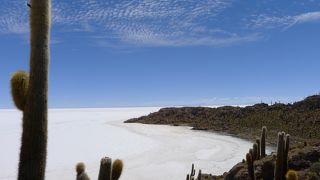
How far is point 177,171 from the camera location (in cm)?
2617

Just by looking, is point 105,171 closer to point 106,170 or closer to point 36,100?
point 106,170

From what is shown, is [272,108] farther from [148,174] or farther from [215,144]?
[148,174]

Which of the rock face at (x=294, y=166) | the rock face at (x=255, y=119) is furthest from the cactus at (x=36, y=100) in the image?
the rock face at (x=255, y=119)

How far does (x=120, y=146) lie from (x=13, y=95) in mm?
31629

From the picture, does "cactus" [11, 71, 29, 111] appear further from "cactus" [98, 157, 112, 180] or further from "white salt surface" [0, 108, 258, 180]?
"white salt surface" [0, 108, 258, 180]

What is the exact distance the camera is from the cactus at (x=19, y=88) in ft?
18.6

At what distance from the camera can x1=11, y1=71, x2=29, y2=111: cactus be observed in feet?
18.6

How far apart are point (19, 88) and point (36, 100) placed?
27 centimetres

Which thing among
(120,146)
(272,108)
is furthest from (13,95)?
(272,108)

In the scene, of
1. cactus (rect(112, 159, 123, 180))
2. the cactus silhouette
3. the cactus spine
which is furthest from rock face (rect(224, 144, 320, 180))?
cactus (rect(112, 159, 123, 180))

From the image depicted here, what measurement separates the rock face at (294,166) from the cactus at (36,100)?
11963 mm

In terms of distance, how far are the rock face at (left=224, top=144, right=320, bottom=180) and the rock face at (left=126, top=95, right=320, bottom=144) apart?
19.2m

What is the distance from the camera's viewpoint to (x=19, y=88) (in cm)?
570

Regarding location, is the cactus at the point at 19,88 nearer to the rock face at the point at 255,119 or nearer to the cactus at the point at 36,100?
the cactus at the point at 36,100
